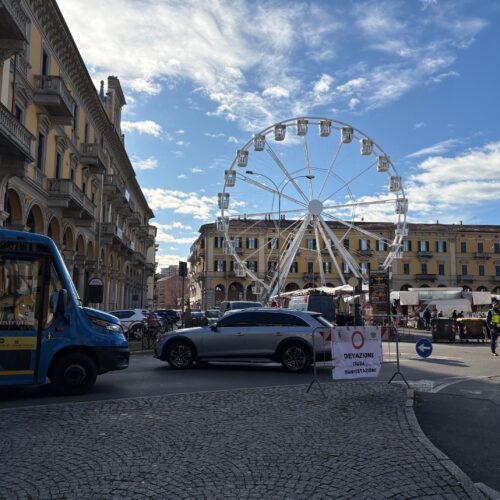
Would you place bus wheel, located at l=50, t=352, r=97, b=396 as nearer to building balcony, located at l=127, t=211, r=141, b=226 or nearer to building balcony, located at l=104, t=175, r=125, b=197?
building balcony, located at l=104, t=175, r=125, b=197

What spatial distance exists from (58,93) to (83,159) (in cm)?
982

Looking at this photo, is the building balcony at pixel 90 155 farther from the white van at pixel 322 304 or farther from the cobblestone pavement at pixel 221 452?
the cobblestone pavement at pixel 221 452

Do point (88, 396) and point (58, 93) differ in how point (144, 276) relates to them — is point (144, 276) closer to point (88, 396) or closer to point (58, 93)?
point (58, 93)

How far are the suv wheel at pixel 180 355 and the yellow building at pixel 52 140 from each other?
30.5 feet

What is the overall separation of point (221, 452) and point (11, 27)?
17182mm

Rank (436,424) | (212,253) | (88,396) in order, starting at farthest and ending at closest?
(212,253) → (88,396) → (436,424)

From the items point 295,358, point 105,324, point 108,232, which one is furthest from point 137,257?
point 105,324

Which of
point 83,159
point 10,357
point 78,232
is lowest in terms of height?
point 10,357

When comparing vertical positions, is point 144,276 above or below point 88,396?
above

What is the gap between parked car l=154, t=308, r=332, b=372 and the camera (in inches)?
531

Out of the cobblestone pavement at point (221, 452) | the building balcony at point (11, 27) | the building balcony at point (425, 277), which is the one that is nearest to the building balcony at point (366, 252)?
the building balcony at point (425, 277)

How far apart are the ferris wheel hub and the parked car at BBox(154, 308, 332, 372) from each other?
→ 87.6 feet

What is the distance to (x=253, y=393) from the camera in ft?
31.6

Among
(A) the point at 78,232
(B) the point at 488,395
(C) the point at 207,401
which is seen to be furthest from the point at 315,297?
(C) the point at 207,401
